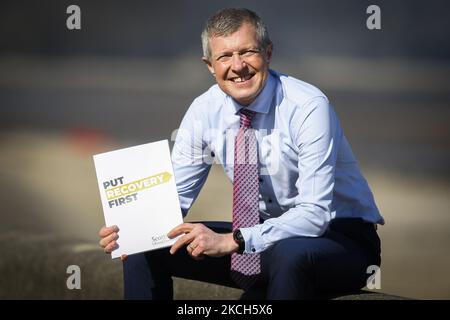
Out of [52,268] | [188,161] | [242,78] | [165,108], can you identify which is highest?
[242,78]

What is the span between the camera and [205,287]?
2.94 meters

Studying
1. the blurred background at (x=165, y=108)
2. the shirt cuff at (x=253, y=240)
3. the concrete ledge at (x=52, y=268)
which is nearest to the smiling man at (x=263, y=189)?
the shirt cuff at (x=253, y=240)

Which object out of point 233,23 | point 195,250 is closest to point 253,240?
point 195,250

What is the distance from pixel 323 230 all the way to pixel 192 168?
0.53 metres

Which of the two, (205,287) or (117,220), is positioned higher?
(117,220)

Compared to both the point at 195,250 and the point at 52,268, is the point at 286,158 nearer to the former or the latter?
the point at 195,250

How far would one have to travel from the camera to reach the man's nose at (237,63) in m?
2.48

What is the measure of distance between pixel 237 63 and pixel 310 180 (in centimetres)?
39

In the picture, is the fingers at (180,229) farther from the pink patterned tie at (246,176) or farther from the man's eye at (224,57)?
the man's eye at (224,57)

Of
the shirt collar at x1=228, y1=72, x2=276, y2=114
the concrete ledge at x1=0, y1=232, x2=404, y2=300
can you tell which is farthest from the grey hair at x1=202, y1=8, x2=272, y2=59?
the concrete ledge at x1=0, y1=232, x2=404, y2=300

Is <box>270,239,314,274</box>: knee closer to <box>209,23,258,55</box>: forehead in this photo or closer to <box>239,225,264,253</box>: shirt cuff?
<box>239,225,264,253</box>: shirt cuff

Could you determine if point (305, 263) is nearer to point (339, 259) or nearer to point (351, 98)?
point (339, 259)

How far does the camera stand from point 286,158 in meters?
2.54
